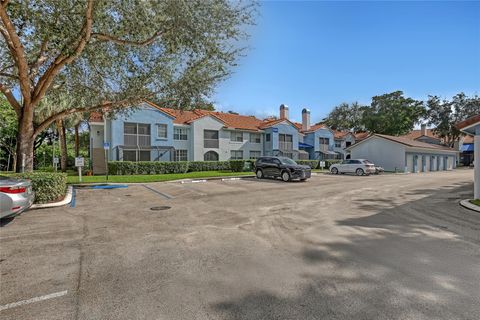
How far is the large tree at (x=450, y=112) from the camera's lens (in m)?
48.5

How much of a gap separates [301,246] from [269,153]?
105 ft

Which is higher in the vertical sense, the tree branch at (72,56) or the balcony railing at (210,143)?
the tree branch at (72,56)

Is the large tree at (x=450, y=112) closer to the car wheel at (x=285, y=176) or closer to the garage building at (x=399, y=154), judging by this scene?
the garage building at (x=399, y=154)

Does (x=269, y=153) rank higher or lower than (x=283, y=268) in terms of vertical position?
higher

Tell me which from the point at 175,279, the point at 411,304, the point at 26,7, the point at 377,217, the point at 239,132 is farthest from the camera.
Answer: the point at 239,132

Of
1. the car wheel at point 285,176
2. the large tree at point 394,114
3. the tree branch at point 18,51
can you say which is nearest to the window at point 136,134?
the tree branch at point 18,51

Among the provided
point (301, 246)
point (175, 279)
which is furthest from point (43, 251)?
point (301, 246)

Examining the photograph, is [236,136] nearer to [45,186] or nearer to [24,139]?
[24,139]

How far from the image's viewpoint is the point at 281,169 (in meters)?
19.6

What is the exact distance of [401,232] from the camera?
6.50 m

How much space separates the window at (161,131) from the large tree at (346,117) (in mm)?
41211

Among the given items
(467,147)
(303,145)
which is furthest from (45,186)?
(467,147)

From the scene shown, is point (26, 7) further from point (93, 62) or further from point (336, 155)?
point (336, 155)

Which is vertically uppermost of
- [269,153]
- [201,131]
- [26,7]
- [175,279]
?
[26,7]
